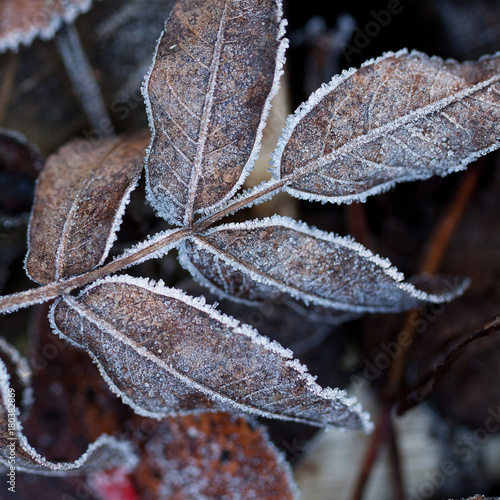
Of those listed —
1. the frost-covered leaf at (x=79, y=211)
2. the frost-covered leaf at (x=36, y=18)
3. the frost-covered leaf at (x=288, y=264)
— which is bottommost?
the frost-covered leaf at (x=288, y=264)

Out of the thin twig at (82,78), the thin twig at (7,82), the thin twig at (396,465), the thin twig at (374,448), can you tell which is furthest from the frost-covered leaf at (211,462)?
the thin twig at (7,82)

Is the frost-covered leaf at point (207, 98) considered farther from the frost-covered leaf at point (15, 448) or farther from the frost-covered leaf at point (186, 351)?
the frost-covered leaf at point (15, 448)

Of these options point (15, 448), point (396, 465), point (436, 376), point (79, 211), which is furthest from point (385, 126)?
point (396, 465)

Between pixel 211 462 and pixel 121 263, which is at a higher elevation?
pixel 121 263

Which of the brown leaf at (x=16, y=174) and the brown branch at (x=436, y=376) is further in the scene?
the brown leaf at (x=16, y=174)

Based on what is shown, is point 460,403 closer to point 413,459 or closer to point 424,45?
point 413,459

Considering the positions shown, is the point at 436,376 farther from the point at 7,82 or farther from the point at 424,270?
the point at 7,82

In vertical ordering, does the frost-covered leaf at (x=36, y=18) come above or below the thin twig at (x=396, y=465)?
above
